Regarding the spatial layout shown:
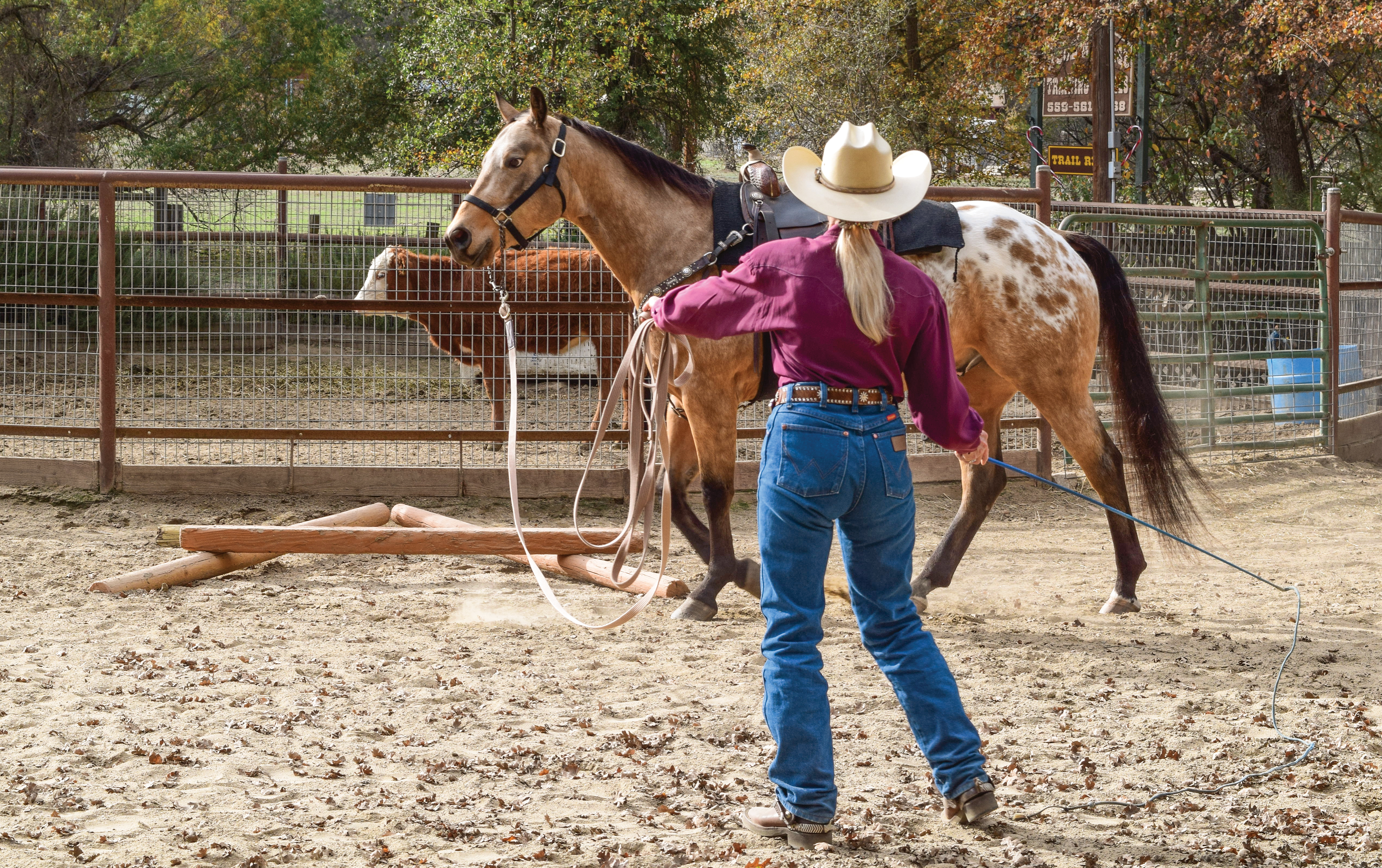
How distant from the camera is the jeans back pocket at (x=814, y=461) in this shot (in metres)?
2.89

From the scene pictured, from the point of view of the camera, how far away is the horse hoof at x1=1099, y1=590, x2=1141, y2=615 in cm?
539

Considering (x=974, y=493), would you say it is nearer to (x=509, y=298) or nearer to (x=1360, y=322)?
(x=509, y=298)

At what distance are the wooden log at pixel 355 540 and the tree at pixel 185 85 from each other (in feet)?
36.4

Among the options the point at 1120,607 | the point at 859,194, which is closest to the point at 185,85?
the point at 1120,607

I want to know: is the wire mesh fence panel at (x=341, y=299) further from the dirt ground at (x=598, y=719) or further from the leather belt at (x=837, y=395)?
the leather belt at (x=837, y=395)

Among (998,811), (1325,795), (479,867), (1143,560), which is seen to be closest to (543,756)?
(479,867)

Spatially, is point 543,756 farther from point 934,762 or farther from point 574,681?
point 934,762

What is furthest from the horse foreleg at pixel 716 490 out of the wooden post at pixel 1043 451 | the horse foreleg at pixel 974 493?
the wooden post at pixel 1043 451

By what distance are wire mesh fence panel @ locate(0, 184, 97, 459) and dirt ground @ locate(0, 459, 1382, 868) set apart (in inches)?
73.6

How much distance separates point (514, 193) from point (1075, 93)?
11.9 metres

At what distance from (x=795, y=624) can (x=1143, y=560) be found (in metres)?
3.04

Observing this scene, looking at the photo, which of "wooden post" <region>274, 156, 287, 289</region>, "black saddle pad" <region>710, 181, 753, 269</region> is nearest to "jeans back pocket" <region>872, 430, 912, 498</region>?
"black saddle pad" <region>710, 181, 753, 269</region>

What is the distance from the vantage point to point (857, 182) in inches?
118

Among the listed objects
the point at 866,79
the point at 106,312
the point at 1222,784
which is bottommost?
Answer: the point at 1222,784
